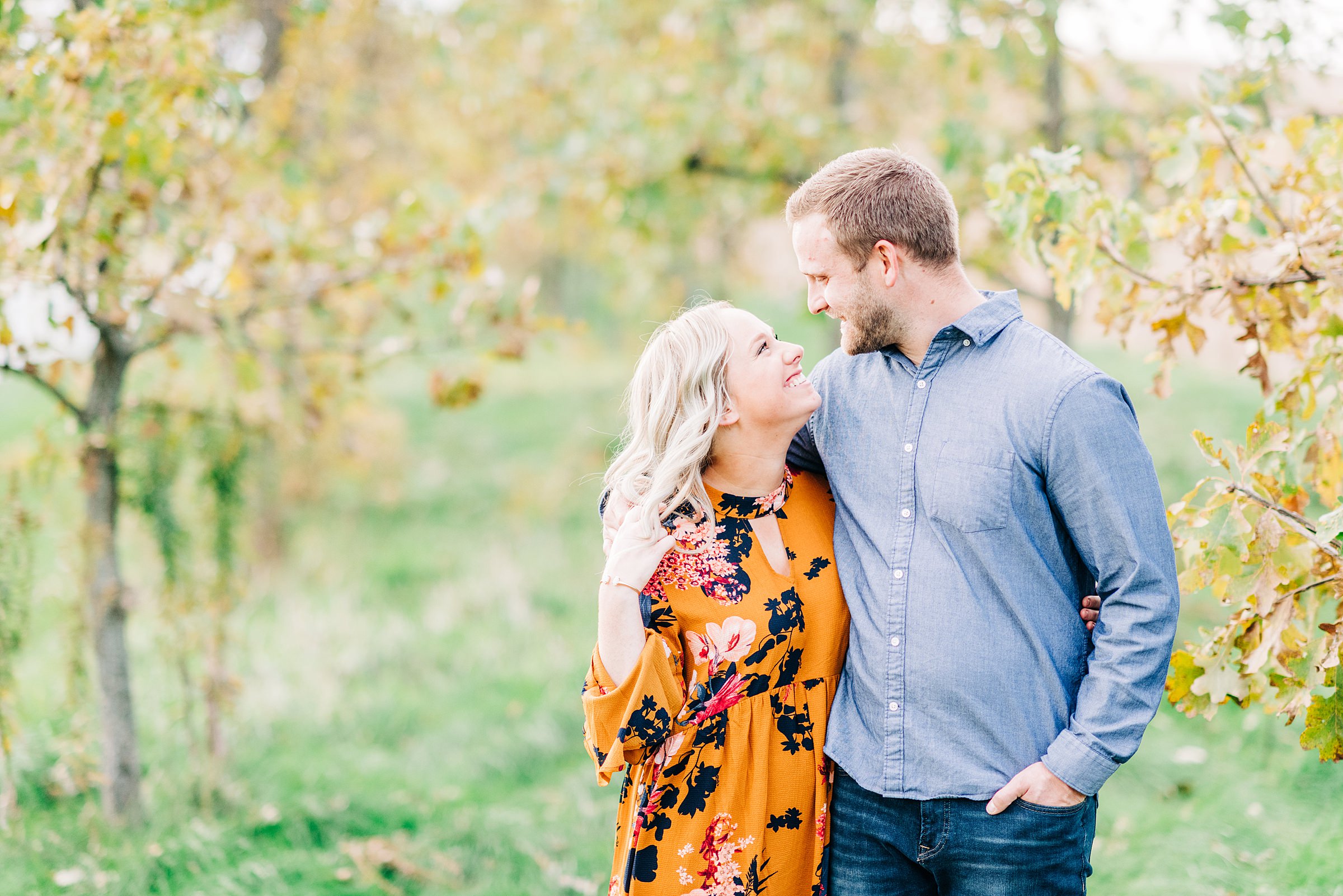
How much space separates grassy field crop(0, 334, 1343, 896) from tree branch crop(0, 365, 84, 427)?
70cm

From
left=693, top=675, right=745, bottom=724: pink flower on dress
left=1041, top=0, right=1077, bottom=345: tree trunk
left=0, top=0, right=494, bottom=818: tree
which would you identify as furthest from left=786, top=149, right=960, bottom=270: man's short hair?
left=1041, top=0, right=1077, bottom=345: tree trunk

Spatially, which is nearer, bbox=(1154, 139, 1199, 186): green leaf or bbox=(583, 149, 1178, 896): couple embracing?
bbox=(583, 149, 1178, 896): couple embracing

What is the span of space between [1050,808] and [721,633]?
0.73 metres

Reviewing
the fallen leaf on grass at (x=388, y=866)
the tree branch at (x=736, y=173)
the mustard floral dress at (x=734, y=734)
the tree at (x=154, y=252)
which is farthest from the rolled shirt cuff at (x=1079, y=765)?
the tree branch at (x=736, y=173)

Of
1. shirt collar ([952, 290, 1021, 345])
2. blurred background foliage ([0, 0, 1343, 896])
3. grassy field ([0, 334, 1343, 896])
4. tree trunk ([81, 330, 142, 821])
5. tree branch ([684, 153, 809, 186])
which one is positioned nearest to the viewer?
shirt collar ([952, 290, 1021, 345])

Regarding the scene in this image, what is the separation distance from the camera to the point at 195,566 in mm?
4480

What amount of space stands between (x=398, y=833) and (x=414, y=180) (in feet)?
17.5

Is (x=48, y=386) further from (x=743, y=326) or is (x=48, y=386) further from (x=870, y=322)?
(x=870, y=322)

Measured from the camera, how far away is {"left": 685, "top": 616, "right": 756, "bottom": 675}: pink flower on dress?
2232 mm

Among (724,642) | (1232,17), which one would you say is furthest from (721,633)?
(1232,17)

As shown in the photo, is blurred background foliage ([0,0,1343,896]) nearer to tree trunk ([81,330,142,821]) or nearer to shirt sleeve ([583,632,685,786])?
tree trunk ([81,330,142,821])

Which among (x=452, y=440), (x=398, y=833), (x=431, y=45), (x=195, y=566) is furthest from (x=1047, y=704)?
(x=452, y=440)

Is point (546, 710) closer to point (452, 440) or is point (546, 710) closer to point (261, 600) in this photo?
point (261, 600)

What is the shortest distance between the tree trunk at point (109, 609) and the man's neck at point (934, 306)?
2939mm
